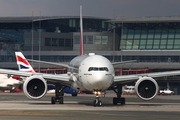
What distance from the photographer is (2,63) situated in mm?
138125

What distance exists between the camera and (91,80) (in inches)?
2010

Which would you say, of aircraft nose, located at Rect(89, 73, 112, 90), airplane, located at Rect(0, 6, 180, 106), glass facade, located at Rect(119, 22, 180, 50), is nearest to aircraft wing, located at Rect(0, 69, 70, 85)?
airplane, located at Rect(0, 6, 180, 106)

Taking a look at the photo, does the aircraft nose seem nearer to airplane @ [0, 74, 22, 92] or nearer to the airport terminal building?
airplane @ [0, 74, 22, 92]

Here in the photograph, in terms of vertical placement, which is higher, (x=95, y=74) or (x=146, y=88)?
(x=95, y=74)

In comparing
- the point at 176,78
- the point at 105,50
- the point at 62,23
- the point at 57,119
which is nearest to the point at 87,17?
the point at 62,23

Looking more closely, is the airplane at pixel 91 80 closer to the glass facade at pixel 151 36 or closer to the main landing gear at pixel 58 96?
the main landing gear at pixel 58 96

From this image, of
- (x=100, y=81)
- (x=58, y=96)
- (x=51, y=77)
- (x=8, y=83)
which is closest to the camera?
(x=100, y=81)

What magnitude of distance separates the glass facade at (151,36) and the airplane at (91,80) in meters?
74.6

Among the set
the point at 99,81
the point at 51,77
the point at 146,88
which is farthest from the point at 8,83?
the point at 99,81

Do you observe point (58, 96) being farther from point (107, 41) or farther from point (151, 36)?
point (107, 41)

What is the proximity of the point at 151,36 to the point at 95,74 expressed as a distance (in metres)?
83.1

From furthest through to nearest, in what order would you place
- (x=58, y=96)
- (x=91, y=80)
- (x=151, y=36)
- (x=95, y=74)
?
1. (x=151, y=36)
2. (x=58, y=96)
3. (x=91, y=80)
4. (x=95, y=74)

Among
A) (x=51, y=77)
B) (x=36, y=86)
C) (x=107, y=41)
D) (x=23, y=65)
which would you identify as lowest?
(x=36, y=86)

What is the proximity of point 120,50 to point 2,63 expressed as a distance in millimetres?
25466
